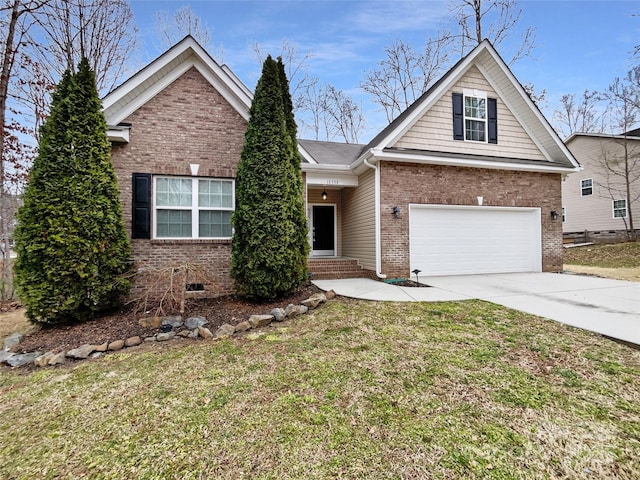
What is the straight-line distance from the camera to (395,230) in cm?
860

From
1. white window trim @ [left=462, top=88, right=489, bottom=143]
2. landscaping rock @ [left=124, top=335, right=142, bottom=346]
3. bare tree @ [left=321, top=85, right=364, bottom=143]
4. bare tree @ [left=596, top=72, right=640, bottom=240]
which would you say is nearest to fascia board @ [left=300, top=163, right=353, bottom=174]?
white window trim @ [left=462, top=88, right=489, bottom=143]

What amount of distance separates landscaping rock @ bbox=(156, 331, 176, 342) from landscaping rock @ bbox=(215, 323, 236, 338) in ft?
2.30

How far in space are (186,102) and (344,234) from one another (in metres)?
A: 6.61

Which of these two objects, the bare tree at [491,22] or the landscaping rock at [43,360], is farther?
the bare tree at [491,22]

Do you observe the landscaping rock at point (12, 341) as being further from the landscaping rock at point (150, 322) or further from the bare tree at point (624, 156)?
the bare tree at point (624, 156)

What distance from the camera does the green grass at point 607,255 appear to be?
13.2 metres

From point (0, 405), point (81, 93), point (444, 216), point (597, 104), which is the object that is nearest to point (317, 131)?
point (444, 216)

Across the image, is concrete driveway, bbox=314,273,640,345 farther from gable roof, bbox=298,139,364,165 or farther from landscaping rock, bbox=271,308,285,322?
gable roof, bbox=298,139,364,165

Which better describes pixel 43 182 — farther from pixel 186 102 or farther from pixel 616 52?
pixel 616 52

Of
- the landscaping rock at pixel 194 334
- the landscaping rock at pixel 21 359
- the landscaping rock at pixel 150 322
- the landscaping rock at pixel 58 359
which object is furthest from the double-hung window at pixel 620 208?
the landscaping rock at pixel 21 359

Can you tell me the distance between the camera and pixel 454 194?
30.1 ft

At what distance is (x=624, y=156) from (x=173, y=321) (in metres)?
24.3

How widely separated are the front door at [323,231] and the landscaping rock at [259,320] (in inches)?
248

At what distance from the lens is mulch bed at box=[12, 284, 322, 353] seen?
14.9ft
